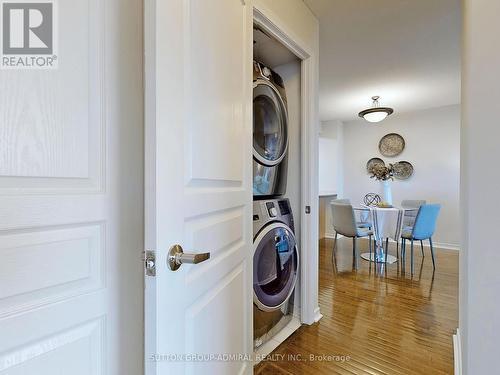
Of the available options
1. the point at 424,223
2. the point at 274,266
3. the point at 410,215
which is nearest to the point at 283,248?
the point at 274,266

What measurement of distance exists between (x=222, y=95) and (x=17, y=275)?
0.77 meters

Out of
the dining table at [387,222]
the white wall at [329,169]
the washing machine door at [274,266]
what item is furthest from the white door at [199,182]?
the white wall at [329,169]

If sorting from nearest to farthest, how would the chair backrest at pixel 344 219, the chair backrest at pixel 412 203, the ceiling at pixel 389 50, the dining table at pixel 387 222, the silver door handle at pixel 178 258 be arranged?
1. the silver door handle at pixel 178 258
2. the ceiling at pixel 389 50
3. the dining table at pixel 387 222
4. the chair backrest at pixel 344 219
5. the chair backrest at pixel 412 203

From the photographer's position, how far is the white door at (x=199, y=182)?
0.64 m

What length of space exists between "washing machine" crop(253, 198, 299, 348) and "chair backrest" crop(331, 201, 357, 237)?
5.93 ft

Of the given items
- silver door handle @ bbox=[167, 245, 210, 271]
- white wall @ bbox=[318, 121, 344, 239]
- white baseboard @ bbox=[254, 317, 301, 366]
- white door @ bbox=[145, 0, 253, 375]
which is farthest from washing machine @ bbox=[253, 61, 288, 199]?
white wall @ bbox=[318, 121, 344, 239]

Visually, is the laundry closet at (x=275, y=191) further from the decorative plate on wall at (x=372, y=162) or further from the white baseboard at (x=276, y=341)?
the decorative plate on wall at (x=372, y=162)

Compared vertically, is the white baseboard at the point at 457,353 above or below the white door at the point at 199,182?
below

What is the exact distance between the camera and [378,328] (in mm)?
1959

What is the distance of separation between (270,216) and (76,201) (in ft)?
3.97

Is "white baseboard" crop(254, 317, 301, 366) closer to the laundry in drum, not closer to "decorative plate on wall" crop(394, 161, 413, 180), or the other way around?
the laundry in drum

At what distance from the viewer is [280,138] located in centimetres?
191

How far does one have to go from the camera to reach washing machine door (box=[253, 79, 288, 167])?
1712 mm

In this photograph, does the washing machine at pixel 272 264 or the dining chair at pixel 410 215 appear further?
the dining chair at pixel 410 215
